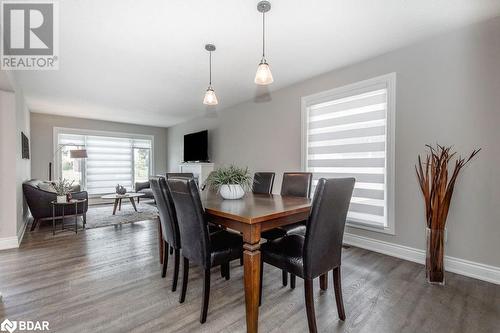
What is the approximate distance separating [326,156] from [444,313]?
2199 mm

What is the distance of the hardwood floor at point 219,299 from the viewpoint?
64.3 inches

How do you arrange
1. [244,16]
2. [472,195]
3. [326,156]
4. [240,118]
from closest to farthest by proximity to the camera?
1. [244,16]
2. [472,195]
3. [326,156]
4. [240,118]

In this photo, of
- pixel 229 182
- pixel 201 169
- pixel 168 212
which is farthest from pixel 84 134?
pixel 229 182

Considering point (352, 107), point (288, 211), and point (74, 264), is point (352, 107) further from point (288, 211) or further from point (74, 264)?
point (74, 264)

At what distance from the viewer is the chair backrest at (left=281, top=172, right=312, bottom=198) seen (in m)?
2.69

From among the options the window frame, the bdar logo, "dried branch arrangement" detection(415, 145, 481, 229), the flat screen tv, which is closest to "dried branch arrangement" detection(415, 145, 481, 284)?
"dried branch arrangement" detection(415, 145, 481, 229)

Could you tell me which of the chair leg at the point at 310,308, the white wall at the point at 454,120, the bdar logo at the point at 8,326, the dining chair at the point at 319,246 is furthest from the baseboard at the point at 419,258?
the bdar logo at the point at 8,326

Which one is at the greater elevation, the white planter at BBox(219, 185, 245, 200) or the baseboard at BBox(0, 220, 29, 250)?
the white planter at BBox(219, 185, 245, 200)

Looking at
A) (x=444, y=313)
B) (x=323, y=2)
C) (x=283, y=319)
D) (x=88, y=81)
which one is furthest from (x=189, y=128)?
(x=444, y=313)

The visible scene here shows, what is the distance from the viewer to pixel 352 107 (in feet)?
10.7

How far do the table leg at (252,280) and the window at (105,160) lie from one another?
22.0 feet

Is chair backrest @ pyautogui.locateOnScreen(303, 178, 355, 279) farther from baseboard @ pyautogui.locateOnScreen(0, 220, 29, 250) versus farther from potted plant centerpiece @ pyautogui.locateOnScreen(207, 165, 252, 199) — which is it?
baseboard @ pyautogui.locateOnScreen(0, 220, 29, 250)

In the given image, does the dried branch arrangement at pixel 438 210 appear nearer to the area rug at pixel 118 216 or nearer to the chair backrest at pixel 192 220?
the chair backrest at pixel 192 220

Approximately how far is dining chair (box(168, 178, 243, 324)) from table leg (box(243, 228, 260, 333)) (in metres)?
0.32
